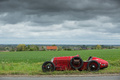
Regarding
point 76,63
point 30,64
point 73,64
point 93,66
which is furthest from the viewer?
point 30,64

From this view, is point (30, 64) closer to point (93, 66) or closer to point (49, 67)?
point (49, 67)

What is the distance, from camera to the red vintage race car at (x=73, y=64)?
10086 millimetres

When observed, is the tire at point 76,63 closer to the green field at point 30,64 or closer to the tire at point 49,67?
the green field at point 30,64

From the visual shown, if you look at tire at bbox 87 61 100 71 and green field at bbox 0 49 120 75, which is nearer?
green field at bbox 0 49 120 75

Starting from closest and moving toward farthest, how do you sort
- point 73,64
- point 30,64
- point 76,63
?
point 76,63 → point 73,64 → point 30,64

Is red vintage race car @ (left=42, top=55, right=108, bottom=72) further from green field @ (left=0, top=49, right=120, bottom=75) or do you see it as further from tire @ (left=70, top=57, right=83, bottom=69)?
green field @ (left=0, top=49, right=120, bottom=75)

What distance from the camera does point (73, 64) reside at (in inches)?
408

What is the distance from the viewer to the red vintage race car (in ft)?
33.1

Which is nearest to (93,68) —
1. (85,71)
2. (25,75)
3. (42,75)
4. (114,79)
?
(85,71)

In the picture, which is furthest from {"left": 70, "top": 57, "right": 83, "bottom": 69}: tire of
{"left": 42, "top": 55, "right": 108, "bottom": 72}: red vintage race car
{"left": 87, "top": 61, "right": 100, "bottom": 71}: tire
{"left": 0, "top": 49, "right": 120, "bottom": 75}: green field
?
{"left": 0, "top": 49, "right": 120, "bottom": 75}: green field

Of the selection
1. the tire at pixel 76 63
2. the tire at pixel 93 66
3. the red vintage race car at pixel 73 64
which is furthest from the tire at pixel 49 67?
the tire at pixel 93 66

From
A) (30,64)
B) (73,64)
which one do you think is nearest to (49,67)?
(73,64)

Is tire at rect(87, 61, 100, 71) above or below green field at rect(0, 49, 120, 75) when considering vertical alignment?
above

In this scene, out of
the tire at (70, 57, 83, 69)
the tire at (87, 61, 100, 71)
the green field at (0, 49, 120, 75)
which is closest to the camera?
the green field at (0, 49, 120, 75)
